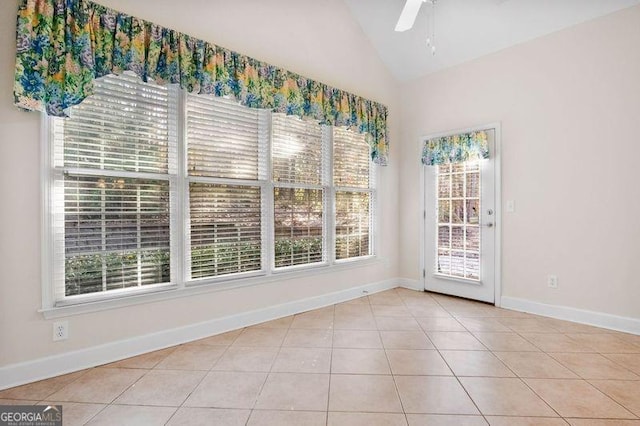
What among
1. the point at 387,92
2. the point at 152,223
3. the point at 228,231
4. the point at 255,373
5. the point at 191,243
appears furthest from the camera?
the point at 387,92

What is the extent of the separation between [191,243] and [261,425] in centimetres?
162

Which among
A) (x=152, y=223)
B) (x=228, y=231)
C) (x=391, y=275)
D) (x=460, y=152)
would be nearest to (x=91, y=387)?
(x=152, y=223)

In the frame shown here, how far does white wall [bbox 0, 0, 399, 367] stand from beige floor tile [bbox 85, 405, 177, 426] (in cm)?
73

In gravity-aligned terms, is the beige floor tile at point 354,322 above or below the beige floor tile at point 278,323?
below

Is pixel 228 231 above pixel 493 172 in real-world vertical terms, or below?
below

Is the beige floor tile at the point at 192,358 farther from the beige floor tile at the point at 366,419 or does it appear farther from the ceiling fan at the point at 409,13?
the ceiling fan at the point at 409,13

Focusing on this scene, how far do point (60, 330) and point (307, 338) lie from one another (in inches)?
69.9

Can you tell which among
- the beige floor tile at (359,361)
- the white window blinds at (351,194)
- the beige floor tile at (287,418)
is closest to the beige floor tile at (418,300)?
the white window blinds at (351,194)

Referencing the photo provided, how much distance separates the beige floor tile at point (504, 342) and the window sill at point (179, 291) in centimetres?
168

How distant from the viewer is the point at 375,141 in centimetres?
412

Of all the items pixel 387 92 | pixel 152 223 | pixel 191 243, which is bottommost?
pixel 191 243

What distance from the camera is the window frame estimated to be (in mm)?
2119

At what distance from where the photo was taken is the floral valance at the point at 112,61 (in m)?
1.97

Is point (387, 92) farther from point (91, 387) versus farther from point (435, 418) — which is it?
point (91, 387)
